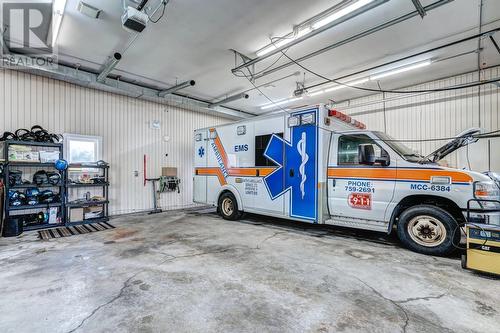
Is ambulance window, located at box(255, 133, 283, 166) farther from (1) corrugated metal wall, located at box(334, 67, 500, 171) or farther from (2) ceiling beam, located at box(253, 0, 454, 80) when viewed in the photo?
(1) corrugated metal wall, located at box(334, 67, 500, 171)

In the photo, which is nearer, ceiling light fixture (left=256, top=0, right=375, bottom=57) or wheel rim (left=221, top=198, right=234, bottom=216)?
ceiling light fixture (left=256, top=0, right=375, bottom=57)

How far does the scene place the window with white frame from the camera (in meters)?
6.25

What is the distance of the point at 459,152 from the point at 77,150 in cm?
1080

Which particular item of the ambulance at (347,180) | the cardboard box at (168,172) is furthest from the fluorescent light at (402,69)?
the cardboard box at (168,172)

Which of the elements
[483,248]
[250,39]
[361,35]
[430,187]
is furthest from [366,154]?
[250,39]

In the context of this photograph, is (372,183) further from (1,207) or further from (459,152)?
(1,207)

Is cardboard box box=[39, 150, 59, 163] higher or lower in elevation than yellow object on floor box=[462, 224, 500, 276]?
higher

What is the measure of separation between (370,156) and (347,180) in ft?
2.00

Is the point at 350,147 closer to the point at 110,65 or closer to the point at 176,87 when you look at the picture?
the point at 176,87

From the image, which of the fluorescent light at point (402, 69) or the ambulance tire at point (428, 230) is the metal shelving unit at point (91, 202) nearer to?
the ambulance tire at point (428, 230)

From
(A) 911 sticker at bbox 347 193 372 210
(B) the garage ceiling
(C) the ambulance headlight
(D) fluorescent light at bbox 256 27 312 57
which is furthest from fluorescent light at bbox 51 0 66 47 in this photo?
(C) the ambulance headlight

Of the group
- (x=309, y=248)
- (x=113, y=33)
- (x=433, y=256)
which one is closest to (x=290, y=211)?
(x=309, y=248)

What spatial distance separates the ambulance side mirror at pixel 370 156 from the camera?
4141 mm

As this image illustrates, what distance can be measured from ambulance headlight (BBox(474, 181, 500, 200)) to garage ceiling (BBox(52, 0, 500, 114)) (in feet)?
9.85
